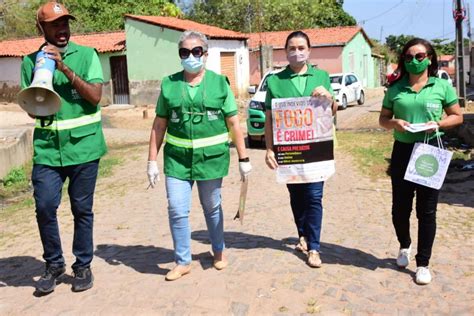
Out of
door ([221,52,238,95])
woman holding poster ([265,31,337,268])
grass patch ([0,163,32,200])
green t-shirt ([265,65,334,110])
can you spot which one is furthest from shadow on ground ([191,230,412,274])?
door ([221,52,238,95])

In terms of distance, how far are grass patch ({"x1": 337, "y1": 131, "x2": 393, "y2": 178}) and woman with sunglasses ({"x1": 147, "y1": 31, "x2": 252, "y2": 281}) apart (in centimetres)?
550

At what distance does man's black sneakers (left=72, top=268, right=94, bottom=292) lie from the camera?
4.18m

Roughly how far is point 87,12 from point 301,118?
3593 cm

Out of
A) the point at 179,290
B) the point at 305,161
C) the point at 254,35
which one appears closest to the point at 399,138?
the point at 305,161

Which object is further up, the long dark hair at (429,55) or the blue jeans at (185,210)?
the long dark hair at (429,55)

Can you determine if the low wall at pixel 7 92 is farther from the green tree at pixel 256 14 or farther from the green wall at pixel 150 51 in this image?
the green tree at pixel 256 14

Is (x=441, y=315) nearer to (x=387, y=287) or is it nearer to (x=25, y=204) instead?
(x=387, y=287)

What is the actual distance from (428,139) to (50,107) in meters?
2.68

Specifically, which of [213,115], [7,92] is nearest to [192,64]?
[213,115]

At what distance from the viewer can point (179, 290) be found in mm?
4094

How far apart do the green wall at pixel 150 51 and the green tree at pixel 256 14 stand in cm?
1391

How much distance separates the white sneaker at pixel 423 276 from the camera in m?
4.18

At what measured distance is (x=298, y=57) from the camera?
423cm

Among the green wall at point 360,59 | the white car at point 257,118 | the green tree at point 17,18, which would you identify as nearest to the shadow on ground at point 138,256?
the white car at point 257,118
